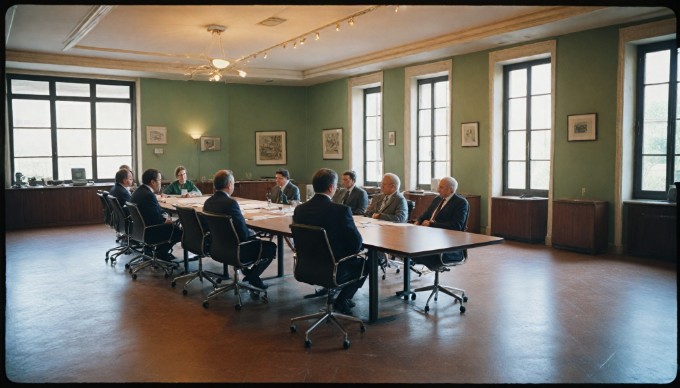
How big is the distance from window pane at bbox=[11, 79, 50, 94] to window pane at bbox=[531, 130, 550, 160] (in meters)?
10.2

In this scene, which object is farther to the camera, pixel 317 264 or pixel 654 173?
pixel 654 173

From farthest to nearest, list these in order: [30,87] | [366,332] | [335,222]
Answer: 1. [30,87]
2. [366,332]
3. [335,222]

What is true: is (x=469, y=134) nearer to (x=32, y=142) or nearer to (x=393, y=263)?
(x=393, y=263)

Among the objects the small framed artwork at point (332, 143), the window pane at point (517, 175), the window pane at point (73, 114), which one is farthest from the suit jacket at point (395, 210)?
the window pane at point (73, 114)

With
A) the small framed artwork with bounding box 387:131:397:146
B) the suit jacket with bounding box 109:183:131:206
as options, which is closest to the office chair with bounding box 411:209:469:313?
the suit jacket with bounding box 109:183:131:206

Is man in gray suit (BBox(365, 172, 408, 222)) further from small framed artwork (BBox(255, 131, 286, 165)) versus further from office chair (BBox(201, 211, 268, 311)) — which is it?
small framed artwork (BBox(255, 131, 286, 165))

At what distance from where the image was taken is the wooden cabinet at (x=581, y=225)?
7.96 metres

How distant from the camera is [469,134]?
33.5ft

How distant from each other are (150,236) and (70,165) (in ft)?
22.0

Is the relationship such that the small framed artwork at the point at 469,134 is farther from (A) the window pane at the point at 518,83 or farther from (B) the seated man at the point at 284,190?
(B) the seated man at the point at 284,190

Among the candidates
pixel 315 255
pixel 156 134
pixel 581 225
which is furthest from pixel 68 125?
pixel 581 225

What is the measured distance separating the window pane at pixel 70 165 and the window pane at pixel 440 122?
7.83 m

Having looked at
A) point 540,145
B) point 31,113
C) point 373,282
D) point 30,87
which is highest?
point 30,87

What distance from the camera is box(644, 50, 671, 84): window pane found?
25.4 feet
